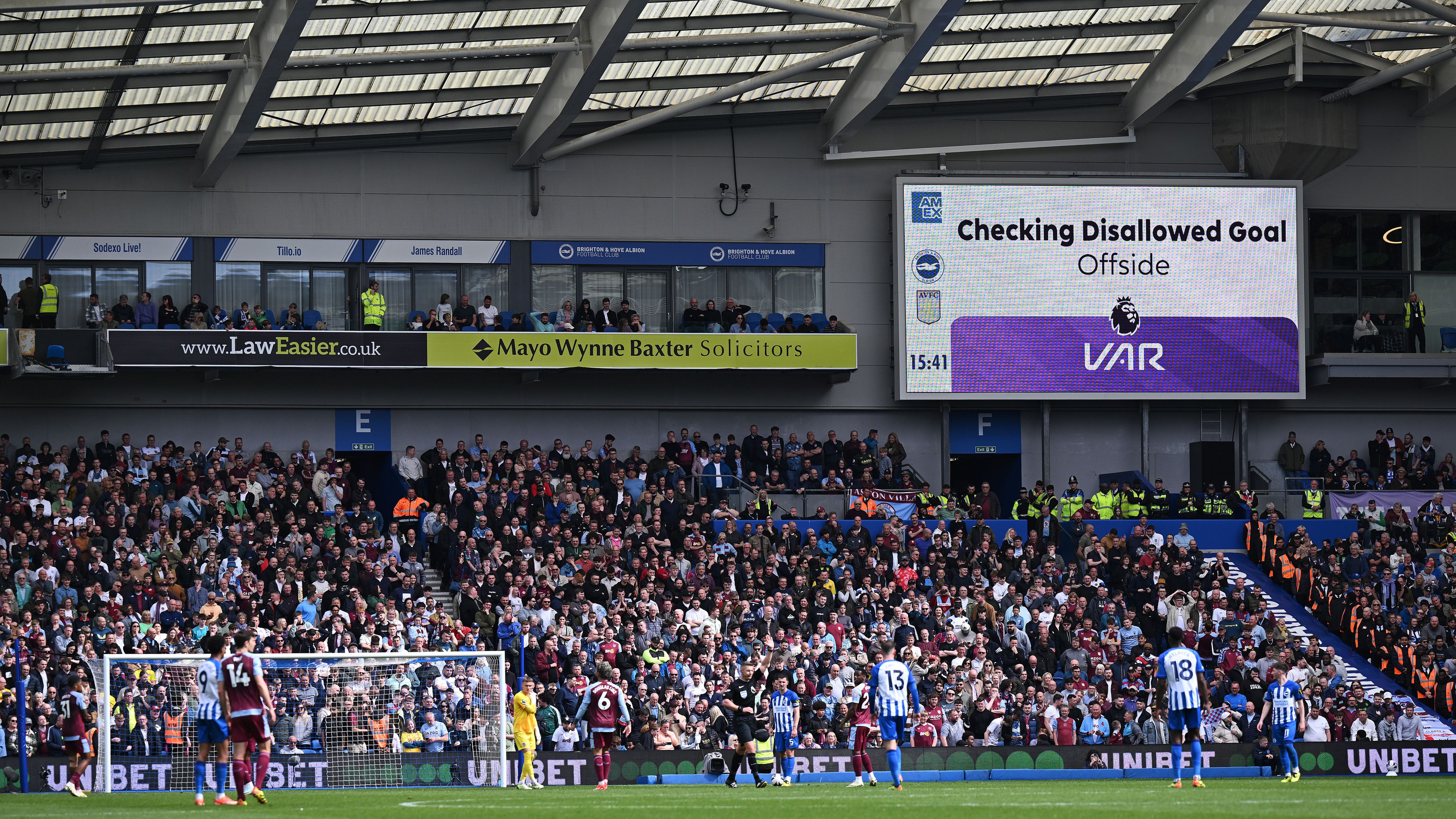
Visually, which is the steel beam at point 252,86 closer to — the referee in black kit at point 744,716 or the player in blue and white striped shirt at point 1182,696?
the referee in black kit at point 744,716

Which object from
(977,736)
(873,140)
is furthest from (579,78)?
(977,736)

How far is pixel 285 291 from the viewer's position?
109ft

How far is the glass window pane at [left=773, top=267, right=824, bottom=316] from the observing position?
3488 cm

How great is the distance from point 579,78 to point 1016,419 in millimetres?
12297

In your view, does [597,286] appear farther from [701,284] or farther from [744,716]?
[744,716]

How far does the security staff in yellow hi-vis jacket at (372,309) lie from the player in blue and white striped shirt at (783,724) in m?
13.5

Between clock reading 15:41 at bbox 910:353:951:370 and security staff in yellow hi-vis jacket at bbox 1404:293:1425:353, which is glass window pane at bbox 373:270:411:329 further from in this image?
security staff in yellow hi-vis jacket at bbox 1404:293:1425:353

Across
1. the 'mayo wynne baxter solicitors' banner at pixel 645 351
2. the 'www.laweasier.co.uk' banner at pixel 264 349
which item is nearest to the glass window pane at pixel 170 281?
the 'www.laweasier.co.uk' banner at pixel 264 349

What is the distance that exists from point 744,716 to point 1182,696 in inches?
227

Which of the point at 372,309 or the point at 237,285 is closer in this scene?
the point at 372,309

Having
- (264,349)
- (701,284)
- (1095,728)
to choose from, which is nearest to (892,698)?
(1095,728)

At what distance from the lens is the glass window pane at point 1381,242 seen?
35.9 metres

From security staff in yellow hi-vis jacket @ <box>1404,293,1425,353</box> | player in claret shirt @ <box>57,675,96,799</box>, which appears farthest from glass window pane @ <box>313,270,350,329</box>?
security staff in yellow hi-vis jacket @ <box>1404,293,1425,353</box>

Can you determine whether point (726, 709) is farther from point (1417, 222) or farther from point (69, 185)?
point (1417, 222)
